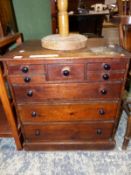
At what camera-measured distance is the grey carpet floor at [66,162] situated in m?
1.17

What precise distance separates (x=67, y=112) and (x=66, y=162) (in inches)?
17.7

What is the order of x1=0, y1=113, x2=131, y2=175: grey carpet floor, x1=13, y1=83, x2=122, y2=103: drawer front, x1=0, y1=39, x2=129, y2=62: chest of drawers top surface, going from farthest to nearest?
x1=0, y1=113, x2=131, y2=175: grey carpet floor → x1=13, y1=83, x2=122, y2=103: drawer front → x1=0, y1=39, x2=129, y2=62: chest of drawers top surface

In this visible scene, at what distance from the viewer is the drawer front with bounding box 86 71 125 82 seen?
0.94 metres

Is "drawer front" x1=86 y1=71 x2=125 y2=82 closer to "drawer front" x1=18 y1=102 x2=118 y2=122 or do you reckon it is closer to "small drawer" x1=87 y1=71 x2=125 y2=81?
"small drawer" x1=87 y1=71 x2=125 y2=81

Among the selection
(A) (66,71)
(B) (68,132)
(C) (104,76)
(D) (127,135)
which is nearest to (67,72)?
(A) (66,71)

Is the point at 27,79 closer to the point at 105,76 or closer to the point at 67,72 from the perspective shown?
the point at 67,72

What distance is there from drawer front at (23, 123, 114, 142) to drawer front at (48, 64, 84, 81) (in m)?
0.42

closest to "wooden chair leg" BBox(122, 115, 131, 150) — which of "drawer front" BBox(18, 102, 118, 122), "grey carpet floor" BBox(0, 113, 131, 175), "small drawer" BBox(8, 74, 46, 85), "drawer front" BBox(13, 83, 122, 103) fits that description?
"grey carpet floor" BBox(0, 113, 131, 175)

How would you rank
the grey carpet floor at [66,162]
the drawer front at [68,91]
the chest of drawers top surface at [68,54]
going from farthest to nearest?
the grey carpet floor at [66,162] → the drawer front at [68,91] → the chest of drawers top surface at [68,54]

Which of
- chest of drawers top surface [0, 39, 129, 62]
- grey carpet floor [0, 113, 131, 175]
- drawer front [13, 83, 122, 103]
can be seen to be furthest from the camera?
grey carpet floor [0, 113, 131, 175]

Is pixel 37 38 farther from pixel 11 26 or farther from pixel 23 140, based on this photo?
pixel 23 140

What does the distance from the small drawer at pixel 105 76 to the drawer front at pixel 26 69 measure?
0.98 ft

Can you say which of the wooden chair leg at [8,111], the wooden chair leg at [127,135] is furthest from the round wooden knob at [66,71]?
the wooden chair leg at [127,135]

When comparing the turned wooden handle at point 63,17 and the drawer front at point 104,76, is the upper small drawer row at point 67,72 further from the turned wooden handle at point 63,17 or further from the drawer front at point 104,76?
the turned wooden handle at point 63,17
